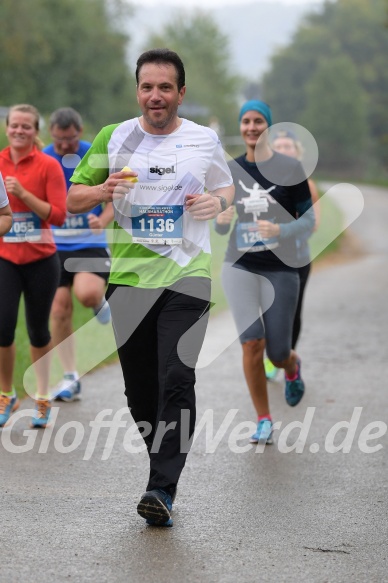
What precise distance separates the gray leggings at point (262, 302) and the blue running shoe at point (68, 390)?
5.95 feet

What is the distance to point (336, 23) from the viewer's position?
133250mm

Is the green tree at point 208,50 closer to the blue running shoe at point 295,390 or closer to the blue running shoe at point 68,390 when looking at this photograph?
the blue running shoe at point 68,390

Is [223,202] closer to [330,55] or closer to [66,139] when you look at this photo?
[66,139]

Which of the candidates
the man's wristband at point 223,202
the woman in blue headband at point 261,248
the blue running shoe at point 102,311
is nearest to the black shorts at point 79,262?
the blue running shoe at point 102,311

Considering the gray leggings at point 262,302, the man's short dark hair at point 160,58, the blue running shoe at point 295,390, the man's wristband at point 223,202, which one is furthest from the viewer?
the blue running shoe at point 295,390

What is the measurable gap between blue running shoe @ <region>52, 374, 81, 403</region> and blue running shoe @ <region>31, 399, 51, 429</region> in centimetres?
80

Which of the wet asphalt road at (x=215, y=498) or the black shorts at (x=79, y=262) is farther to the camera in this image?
the black shorts at (x=79, y=262)

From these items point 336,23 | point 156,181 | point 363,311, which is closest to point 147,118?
point 156,181

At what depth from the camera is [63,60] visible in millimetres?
57125

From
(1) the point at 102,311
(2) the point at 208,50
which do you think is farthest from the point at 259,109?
(2) the point at 208,50

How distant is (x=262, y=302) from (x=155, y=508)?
8.06ft

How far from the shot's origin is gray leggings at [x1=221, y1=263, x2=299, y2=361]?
279 inches

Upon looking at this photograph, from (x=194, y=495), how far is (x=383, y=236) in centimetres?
2785

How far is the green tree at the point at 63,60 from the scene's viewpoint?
4950 centimetres
